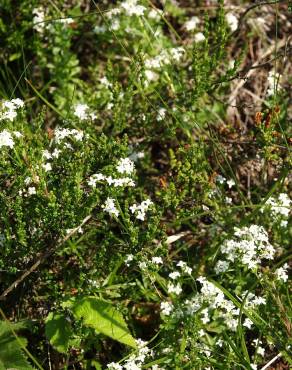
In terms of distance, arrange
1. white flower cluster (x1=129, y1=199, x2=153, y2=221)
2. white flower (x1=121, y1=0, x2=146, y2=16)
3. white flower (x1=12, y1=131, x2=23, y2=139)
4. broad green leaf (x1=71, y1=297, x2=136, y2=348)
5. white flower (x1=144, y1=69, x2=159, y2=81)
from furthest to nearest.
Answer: white flower (x1=144, y1=69, x2=159, y2=81)
white flower (x1=121, y1=0, x2=146, y2=16)
white flower cluster (x1=129, y1=199, x2=153, y2=221)
broad green leaf (x1=71, y1=297, x2=136, y2=348)
white flower (x1=12, y1=131, x2=23, y2=139)

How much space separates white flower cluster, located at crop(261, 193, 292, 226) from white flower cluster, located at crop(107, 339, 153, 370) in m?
1.22

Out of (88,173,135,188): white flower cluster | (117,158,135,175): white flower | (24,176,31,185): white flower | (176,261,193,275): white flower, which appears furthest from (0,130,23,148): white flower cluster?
(176,261,193,275): white flower

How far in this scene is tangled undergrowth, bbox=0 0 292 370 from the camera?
378cm

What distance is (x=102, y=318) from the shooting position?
3867 mm

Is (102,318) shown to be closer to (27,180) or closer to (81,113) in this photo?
(27,180)

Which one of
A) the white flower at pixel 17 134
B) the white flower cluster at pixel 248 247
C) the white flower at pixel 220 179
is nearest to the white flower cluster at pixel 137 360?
the white flower cluster at pixel 248 247

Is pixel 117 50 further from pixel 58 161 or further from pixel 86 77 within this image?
pixel 58 161

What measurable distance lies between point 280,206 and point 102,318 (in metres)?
1.41

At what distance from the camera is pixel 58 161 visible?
159 inches

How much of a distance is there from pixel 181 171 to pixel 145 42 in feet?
6.82

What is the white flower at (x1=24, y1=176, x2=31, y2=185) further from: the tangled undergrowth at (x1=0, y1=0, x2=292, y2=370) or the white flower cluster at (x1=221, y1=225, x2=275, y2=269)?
the white flower cluster at (x1=221, y1=225, x2=275, y2=269)

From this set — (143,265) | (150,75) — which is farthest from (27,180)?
(150,75)

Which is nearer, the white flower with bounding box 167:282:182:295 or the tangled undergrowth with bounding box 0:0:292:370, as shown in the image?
the tangled undergrowth with bounding box 0:0:292:370

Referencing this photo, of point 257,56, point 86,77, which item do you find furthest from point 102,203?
point 257,56
